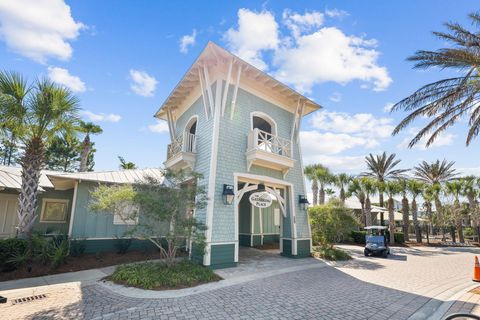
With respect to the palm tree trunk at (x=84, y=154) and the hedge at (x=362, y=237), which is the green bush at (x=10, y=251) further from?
the hedge at (x=362, y=237)

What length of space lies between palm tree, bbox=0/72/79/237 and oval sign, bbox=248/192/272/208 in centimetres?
817

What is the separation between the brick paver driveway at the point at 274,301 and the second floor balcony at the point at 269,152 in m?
4.79

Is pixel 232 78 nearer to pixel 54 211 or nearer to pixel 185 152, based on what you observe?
pixel 185 152

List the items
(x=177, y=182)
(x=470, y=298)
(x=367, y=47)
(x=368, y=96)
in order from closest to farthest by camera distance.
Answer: (x=470, y=298) → (x=177, y=182) → (x=367, y=47) → (x=368, y=96)

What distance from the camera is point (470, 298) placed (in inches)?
244

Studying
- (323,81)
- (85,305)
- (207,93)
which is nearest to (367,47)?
(323,81)

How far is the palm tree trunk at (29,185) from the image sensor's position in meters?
8.66

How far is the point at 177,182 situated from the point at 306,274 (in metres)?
5.56

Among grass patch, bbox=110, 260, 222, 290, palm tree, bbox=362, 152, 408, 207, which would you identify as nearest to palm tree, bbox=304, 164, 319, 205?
palm tree, bbox=362, 152, 408, 207

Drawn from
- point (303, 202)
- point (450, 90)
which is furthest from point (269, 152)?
point (450, 90)

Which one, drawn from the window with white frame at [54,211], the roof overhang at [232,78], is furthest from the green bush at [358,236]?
the window with white frame at [54,211]

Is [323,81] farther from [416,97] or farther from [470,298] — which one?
[470,298]

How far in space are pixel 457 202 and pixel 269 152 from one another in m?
24.4

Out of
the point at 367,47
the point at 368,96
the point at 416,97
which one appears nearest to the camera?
the point at 367,47
